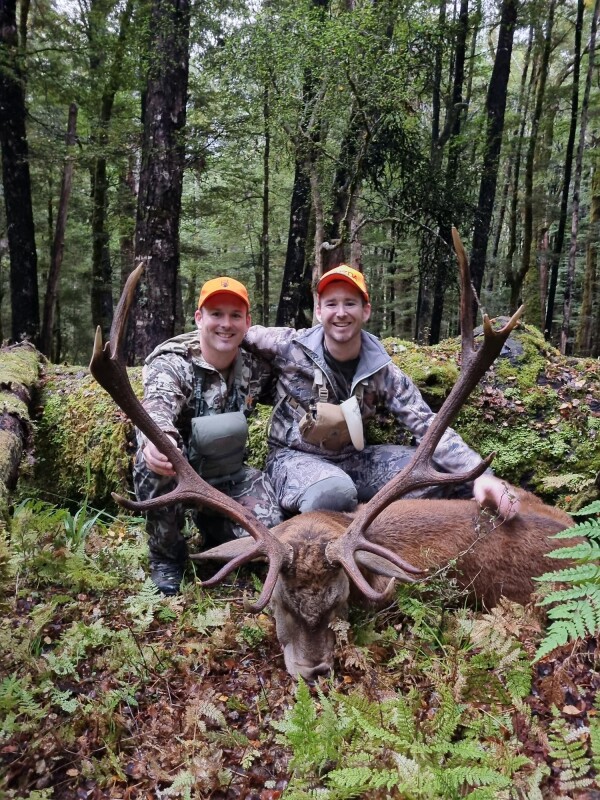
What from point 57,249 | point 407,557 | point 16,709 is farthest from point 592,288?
point 16,709

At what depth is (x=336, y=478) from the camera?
433 cm

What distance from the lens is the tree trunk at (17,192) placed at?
445 inches

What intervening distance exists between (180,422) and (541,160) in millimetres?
23927

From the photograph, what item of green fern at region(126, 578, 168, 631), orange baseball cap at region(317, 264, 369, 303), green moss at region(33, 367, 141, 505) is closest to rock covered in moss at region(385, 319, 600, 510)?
orange baseball cap at region(317, 264, 369, 303)

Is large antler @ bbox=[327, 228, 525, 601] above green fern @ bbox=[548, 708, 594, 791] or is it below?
above

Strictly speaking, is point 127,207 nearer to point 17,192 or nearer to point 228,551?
point 17,192

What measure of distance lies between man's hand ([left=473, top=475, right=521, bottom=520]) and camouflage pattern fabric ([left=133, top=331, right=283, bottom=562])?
5.29 ft

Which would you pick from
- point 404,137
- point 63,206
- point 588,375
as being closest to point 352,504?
point 588,375

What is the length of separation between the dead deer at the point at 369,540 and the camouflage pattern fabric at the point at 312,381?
1013 millimetres

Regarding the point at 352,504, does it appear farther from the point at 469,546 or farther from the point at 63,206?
the point at 63,206

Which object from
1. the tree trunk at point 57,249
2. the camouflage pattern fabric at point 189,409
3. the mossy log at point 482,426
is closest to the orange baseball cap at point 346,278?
the camouflage pattern fabric at point 189,409

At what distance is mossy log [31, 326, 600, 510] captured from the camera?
5.50 m

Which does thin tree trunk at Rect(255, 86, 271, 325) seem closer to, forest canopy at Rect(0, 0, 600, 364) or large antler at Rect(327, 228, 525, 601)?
forest canopy at Rect(0, 0, 600, 364)

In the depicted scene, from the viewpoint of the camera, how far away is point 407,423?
4750 millimetres
